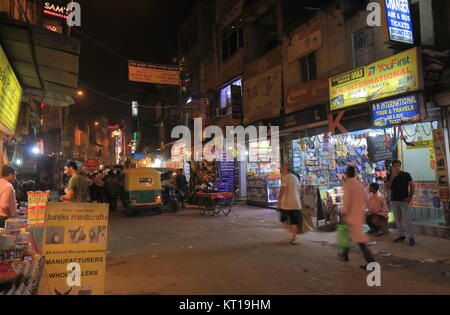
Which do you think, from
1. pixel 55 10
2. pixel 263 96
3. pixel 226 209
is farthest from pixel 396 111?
pixel 55 10

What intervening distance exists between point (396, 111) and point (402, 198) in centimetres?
251

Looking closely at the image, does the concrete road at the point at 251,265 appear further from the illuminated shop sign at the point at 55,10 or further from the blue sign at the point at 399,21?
the illuminated shop sign at the point at 55,10

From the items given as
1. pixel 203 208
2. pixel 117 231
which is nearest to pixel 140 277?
pixel 117 231

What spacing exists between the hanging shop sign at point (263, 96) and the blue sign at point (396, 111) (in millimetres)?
6244

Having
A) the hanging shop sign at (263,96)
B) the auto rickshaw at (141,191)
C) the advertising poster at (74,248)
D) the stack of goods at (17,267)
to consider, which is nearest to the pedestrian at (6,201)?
the stack of goods at (17,267)

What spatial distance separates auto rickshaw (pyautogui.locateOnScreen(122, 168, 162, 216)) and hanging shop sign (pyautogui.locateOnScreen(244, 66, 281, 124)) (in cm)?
634

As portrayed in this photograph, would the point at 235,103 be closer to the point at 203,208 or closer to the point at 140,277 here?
the point at 203,208

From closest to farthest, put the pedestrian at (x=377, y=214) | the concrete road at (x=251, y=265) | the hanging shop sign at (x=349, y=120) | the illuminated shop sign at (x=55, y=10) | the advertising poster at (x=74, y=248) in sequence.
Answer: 1. the advertising poster at (x=74, y=248)
2. the concrete road at (x=251, y=265)
3. the pedestrian at (x=377, y=214)
4. the hanging shop sign at (x=349, y=120)
5. the illuminated shop sign at (x=55, y=10)

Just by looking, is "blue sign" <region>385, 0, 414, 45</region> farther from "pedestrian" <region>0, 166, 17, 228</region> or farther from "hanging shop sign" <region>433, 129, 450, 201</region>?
"pedestrian" <region>0, 166, 17, 228</region>

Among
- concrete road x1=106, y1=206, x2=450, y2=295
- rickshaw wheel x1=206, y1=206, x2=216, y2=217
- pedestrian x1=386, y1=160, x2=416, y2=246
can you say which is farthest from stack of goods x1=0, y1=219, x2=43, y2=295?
rickshaw wheel x1=206, y1=206, x2=216, y2=217

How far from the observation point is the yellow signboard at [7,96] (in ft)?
18.6

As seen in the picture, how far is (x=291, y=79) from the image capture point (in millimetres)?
14867

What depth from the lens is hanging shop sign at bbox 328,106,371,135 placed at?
10.3m

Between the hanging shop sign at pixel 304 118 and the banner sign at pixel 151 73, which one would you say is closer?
the hanging shop sign at pixel 304 118
